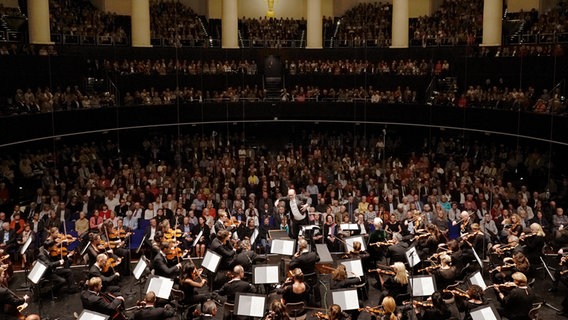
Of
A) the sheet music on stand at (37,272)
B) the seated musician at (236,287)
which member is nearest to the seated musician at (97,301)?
the sheet music on stand at (37,272)

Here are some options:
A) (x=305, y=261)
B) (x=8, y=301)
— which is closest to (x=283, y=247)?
(x=305, y=261)

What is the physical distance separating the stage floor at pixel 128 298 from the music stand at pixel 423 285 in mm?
1580

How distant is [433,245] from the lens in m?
14.0

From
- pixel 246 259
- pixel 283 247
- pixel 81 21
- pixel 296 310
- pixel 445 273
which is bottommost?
pixel 296 310

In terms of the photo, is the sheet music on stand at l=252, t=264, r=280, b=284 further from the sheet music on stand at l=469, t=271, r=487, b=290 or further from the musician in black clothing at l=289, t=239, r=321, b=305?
the sheet music on stand at l=469, t=271, r=487, b=290

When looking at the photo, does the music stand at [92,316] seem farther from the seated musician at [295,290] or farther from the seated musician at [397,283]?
the seated musician at [397,283]

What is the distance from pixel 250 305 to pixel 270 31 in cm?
2452

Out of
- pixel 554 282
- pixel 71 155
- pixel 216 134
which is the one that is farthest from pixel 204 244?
pixel 216 134

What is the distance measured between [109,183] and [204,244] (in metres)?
6.87

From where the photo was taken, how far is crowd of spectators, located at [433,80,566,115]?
21.5 m

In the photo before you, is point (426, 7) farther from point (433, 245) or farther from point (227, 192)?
point (433, 245)

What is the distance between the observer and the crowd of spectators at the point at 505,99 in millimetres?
21516

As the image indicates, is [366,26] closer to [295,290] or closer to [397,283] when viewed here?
[397,283]

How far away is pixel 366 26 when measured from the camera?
33.6 m
